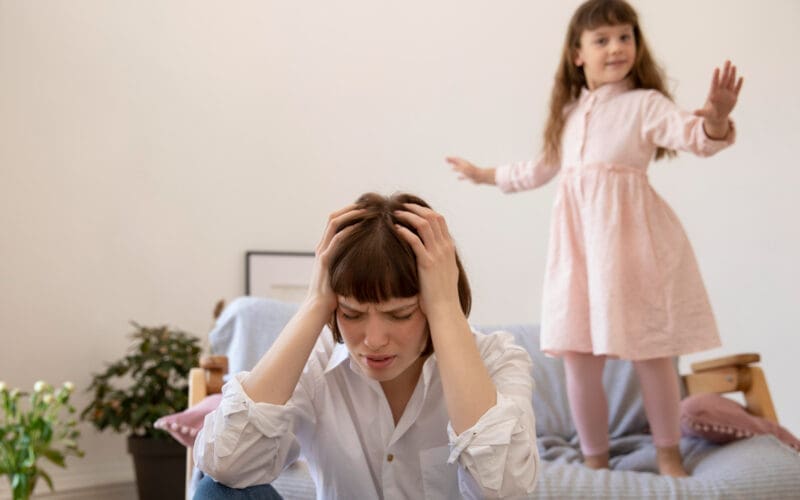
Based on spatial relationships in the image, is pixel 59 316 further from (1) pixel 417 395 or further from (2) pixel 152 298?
(1) pixel 417 395

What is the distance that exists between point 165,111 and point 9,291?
81cm

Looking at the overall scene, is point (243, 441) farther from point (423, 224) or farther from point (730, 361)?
point (730, 361)

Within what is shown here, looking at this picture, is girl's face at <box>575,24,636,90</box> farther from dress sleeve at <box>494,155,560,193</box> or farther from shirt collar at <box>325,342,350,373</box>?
shirt collar at <box>325,342,350,373</box>

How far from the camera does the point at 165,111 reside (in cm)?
322

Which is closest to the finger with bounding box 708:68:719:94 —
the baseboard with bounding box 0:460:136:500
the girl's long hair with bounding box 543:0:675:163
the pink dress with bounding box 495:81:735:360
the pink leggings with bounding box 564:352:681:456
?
the pink dress with bounding box 495:81:735:360

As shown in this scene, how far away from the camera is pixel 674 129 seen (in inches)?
80.9

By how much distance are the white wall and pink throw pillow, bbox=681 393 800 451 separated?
3.71ft

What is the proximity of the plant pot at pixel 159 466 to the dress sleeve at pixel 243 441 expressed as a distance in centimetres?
158

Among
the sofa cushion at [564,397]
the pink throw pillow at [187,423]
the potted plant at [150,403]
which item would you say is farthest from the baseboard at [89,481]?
the sofa cushion at [564,397]

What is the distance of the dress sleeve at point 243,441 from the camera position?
4.23ft

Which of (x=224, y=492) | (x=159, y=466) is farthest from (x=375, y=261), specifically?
(x=159, y=466)

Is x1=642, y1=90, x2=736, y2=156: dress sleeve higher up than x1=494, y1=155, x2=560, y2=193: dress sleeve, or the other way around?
x1=642, y1=90, x2=736, y2=156: dress sleeve

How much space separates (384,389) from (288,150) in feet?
6.94

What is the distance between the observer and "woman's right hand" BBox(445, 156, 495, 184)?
2.38 meters
